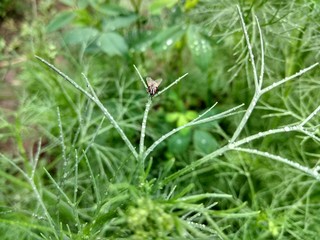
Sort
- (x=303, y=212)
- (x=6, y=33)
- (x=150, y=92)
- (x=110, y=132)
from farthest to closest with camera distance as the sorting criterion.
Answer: (x=6, y=33) < (x=110, y=132) < (x=303, y=212) < (x=150, y=92)

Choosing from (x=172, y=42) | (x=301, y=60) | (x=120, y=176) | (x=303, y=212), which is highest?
(x=172, y=42)

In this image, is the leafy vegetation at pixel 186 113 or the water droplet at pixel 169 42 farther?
the water droplet at pixel 169 42

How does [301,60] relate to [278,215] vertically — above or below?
above

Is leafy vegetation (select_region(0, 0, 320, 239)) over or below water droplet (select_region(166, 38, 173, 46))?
below

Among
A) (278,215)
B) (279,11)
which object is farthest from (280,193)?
(279,11)

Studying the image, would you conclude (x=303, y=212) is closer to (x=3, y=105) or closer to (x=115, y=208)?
(x=115, y=208)

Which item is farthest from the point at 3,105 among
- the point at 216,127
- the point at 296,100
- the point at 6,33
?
the point at 296,100

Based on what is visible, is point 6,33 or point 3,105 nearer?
point 3,105

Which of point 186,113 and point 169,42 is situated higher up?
point 169,42

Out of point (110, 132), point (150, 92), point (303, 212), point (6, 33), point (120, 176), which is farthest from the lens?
point (6, 33)

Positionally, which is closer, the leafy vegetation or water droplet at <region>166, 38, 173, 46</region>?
the leafy vegetation

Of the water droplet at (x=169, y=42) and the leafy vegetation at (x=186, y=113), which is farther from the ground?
the water droplet at (x=169, y=42)
